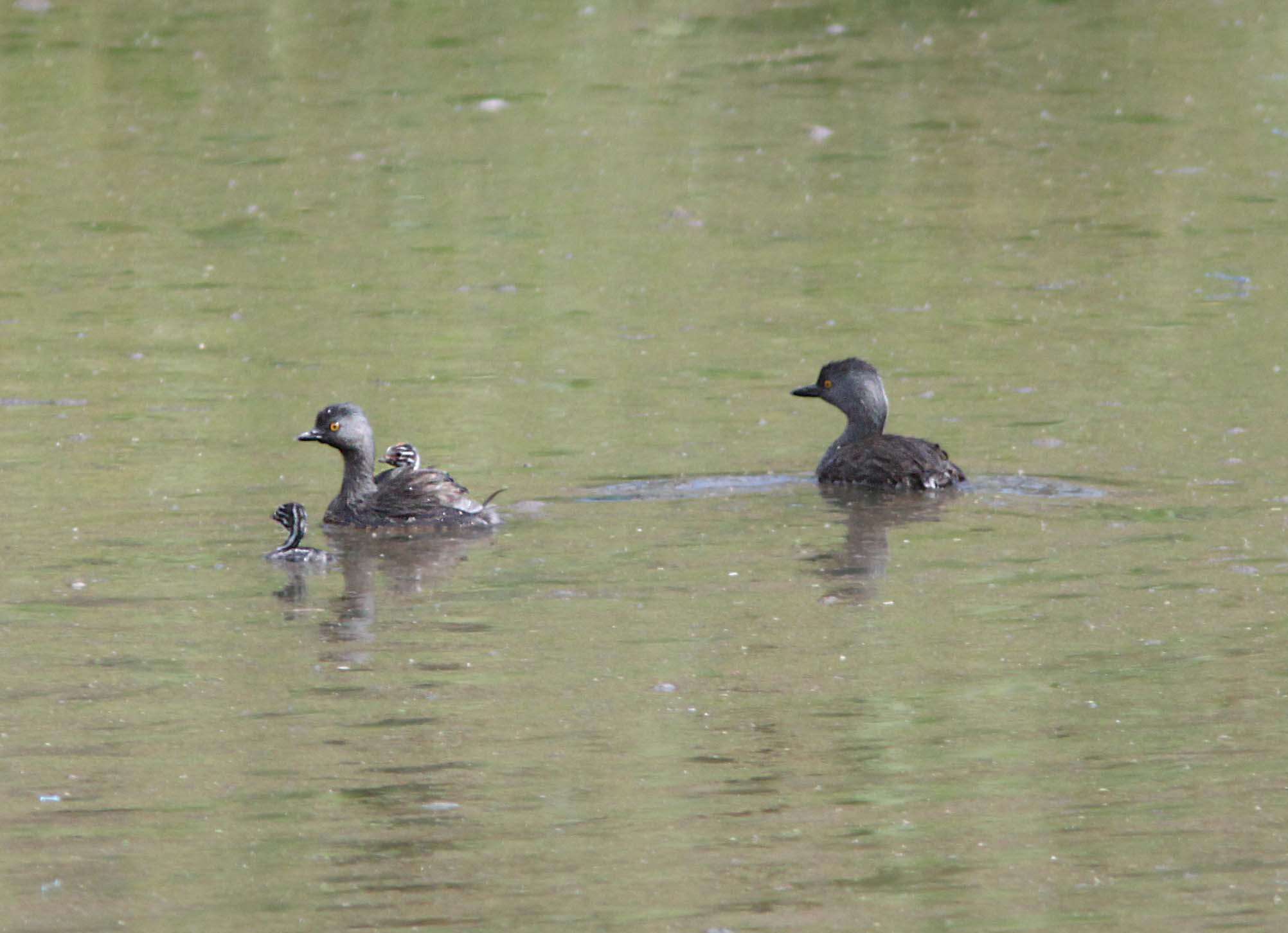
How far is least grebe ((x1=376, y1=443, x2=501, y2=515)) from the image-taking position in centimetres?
1045

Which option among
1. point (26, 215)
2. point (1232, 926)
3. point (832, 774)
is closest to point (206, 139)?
point (26, 215)

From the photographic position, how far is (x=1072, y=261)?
52.1 feet

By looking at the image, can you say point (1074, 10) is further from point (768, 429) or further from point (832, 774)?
point (832, 774)

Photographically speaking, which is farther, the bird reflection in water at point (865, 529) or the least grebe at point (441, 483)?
the least grebe at point (441, 483)

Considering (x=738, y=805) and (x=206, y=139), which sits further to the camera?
(x=206, y=139)

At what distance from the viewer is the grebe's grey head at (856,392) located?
1191cm

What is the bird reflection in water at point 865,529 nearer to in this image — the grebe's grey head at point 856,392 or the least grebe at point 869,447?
the least grebe at point 869,447

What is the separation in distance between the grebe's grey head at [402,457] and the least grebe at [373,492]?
77 mm

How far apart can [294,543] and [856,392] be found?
10.8 ft

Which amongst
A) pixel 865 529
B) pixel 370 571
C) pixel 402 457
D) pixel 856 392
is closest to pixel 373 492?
pixel 402 457

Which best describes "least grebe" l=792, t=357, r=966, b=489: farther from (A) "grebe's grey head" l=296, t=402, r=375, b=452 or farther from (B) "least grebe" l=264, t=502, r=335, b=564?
(B) "least grebe" l=264, t=502, r=335, b=564

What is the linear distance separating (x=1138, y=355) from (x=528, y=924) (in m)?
8.37

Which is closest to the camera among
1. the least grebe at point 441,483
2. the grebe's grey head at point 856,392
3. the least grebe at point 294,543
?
the least grebe at point 294,543

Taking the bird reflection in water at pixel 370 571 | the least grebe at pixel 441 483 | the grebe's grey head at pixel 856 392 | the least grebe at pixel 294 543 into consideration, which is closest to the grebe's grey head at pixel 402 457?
the least grebe at pixel 441 483
